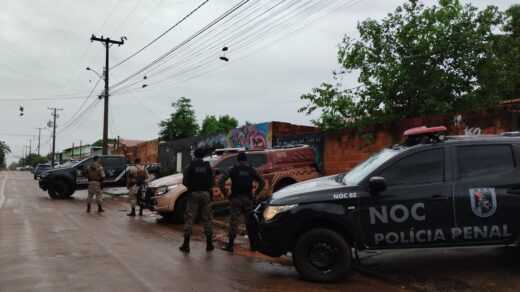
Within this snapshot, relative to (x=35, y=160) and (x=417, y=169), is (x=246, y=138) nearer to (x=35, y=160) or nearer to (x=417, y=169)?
(x=417, y=169)

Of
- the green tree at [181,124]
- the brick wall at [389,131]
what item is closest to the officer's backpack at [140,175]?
the brick wall at [389,131]

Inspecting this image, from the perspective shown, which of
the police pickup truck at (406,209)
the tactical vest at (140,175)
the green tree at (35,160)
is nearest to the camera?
the police pickup truck at (406,209)

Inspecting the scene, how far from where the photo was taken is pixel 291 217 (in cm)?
602

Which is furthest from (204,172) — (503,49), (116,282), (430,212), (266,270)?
(503,49)

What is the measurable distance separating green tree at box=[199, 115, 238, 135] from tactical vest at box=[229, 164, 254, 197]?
48265mm

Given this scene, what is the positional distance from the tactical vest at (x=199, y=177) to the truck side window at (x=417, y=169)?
→ 10.7 feet

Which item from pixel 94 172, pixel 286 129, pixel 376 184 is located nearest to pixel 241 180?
pixel 376 184

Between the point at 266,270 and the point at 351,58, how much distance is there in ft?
32.3

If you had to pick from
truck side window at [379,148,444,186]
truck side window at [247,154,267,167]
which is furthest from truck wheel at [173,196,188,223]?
truck side window at [379,148,444,186]

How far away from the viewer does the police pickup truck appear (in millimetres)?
5887

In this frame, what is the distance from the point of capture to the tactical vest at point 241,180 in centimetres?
827

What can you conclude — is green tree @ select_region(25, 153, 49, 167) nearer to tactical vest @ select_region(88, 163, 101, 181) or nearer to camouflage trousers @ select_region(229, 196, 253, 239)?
tactical vest @ select_region(88, 163, 101, 181)

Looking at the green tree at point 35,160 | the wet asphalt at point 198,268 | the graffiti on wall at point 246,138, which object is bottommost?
the wet asphalt at point 198,268

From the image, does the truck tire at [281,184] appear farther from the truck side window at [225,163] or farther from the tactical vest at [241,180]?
the tactical vest at [241,180]
